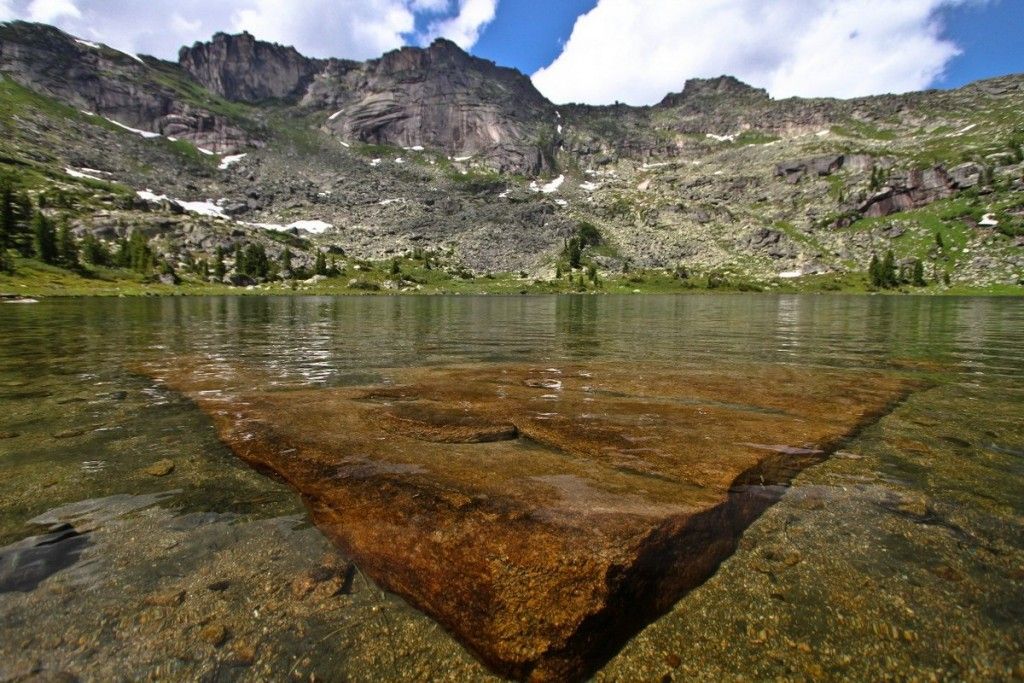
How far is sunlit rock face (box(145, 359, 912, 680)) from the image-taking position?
5.14 m

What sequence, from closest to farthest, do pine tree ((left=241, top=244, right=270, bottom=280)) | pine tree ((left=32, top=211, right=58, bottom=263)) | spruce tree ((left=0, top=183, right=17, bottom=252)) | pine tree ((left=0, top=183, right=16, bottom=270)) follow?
pine tree ((left=0, top=183, right=16, bottom=270)), spruce tree ((left=0, top=183, right=17, bottom=252)), pine tree ((left=32, top=211, right=58, bottom=263)), pine tree ((left=241, top=244, right=270, bottom=280))

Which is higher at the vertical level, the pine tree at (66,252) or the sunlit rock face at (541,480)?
the pine tree at (66,252)

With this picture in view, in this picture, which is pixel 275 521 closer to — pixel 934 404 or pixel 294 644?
pixel 294 644

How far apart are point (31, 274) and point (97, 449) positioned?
15346cm

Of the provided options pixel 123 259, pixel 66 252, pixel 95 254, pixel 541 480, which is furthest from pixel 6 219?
pixel 541 480

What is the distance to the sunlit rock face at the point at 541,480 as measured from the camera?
5.14m

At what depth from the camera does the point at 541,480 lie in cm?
782

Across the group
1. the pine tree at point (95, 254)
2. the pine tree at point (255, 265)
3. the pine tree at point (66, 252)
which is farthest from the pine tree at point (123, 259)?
the pine tree at point (255, 265)

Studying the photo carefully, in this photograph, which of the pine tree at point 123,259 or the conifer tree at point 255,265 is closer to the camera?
the pine tree at point 123,259

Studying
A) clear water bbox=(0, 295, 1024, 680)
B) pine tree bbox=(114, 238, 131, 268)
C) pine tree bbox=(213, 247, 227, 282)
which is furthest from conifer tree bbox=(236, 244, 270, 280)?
clear water bbox=(0, 295, 1024, 680)

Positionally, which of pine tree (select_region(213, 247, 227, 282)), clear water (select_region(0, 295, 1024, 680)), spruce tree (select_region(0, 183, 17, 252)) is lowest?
clear water (select_region(0, 295, 1024, 680))

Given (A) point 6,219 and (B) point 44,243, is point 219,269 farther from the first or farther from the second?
(A) point 6,219

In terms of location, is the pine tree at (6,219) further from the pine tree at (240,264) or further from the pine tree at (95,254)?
the pine tree at (240,264)

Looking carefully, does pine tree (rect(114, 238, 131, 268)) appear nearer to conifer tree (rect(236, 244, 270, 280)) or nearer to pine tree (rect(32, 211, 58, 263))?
pine tree (rect(32, 211, 58, 263))
